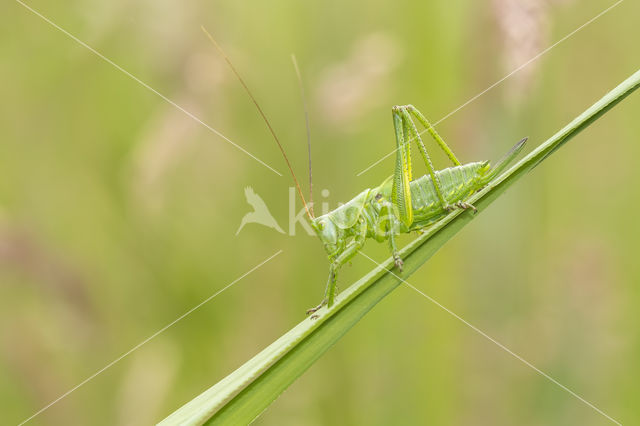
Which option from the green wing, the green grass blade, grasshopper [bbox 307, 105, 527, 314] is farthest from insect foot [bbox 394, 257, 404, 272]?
the green wing

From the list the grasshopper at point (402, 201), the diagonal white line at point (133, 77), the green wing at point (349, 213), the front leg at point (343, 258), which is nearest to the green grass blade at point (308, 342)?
the grasshopper at point (402, 201)

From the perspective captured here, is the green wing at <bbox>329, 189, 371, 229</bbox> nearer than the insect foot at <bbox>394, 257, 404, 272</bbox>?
No

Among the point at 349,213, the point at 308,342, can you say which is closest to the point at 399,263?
the point at 308,342

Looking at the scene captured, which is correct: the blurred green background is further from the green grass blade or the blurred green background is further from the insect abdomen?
the green grass blade

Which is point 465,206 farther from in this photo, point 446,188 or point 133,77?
point 133,77

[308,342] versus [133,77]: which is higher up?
[133,77]

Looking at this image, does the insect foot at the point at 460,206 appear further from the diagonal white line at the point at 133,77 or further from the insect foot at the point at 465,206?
the diagonal white line at the point at 133,77
